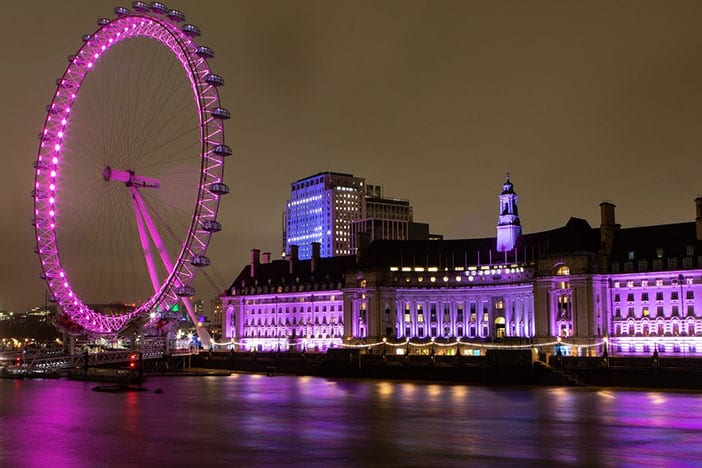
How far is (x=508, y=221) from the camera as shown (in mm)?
158250

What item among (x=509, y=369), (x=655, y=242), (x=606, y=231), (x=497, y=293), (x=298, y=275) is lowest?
(x=509, y=369)

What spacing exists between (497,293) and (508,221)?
1319cm

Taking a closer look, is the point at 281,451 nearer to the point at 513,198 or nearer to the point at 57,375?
the point at 57,375

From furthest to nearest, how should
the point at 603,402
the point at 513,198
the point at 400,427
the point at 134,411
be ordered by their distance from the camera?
the point at 513,198
the point at 603,402
the point at 134,411
the point at 400,427

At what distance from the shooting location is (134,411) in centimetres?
6969

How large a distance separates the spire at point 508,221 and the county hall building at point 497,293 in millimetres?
196

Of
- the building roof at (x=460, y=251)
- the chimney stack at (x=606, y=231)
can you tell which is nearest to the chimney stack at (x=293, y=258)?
the building roof at (x=460, y=251)

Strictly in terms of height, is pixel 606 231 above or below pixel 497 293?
above

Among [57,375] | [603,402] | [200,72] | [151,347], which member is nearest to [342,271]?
[151,347]

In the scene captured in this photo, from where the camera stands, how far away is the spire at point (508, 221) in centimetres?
15688

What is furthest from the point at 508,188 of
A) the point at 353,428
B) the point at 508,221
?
the point at 353,428

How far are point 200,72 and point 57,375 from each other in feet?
174

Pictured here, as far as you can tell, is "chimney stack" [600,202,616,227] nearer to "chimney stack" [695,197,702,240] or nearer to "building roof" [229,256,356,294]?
"chimney stack" [695,197,702,240]

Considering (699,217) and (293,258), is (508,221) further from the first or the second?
(293,258)
